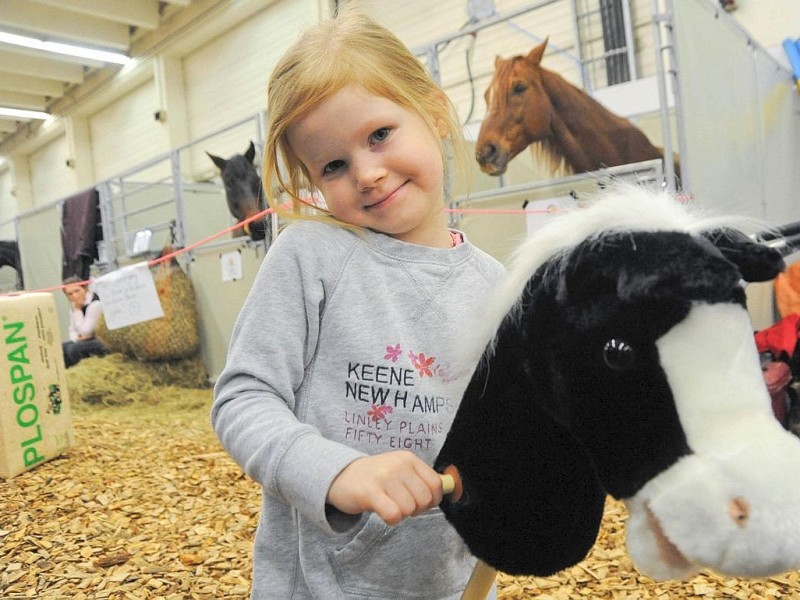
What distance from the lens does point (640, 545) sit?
0.34m

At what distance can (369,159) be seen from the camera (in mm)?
559

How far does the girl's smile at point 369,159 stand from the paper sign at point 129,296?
185 centimetres

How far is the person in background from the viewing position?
4074mm

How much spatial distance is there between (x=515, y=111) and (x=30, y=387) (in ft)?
6.71

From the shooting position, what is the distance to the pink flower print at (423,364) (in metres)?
0.57

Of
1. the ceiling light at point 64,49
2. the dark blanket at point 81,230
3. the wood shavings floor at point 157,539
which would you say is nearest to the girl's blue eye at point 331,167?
the wood shavings floor at point 157,539

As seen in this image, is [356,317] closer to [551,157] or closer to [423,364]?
[423,364]

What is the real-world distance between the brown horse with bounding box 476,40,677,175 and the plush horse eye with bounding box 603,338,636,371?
211 cm

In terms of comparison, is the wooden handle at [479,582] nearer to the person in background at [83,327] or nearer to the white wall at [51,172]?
the person in background at [83,327]

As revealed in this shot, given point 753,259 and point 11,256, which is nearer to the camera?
point 753,259

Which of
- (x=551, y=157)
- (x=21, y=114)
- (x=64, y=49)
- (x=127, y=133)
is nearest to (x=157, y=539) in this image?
(x=551, y=157)

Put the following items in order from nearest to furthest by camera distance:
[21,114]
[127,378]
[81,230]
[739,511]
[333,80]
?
[739,511]
[333,80]
[127,378]
[81,230]
[21,114]

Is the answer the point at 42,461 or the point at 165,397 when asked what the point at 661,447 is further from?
the point at 165,397

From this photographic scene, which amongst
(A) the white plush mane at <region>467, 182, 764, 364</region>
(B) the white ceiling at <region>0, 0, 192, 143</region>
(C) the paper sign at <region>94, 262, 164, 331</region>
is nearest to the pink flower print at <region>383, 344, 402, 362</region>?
(A) the white plush mane at <region>467, 182, 764, 364</region>
